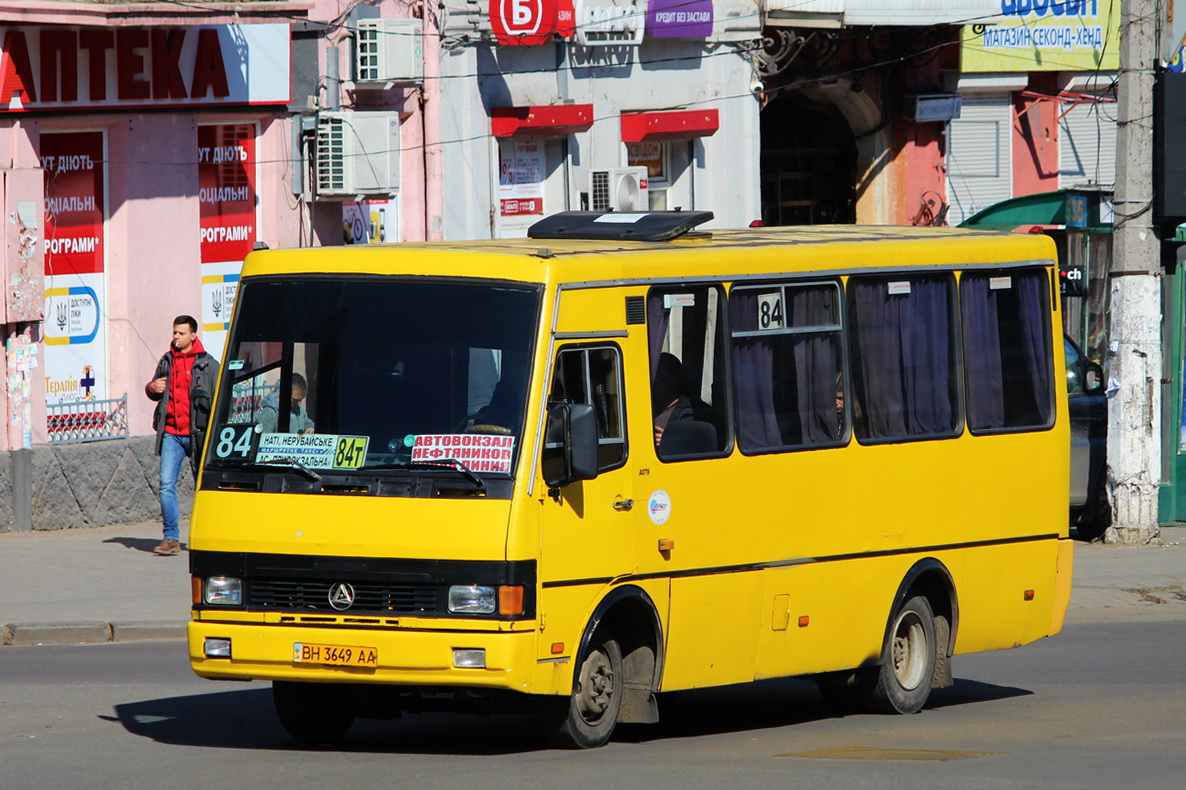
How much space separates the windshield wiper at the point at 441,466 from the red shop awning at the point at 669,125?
59.1 feet

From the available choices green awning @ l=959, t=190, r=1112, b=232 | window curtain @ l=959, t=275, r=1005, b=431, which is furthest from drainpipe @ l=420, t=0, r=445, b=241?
window curtain @ l=959, t=275, r=1005, b=431

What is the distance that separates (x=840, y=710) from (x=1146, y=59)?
30.8 feet

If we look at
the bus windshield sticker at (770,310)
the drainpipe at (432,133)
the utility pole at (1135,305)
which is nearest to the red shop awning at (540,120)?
the drainpipe at (432,133)

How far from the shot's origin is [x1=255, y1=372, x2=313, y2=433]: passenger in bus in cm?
930

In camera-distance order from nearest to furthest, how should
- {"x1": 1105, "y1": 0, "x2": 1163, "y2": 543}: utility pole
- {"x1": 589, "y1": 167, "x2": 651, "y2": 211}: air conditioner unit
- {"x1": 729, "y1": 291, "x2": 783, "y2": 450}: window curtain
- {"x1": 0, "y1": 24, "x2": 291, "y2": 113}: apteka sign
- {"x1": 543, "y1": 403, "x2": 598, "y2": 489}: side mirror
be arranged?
{"x1": 543, "y1": 403, "x2": 598, "y2": 489}: side mirror, {"x1": 729, "y1": 291, "x2": 783, "y2": 450}: window curtain, {"x1": 0, "y1": 24, "x2": 291, "y2": 113}: apteka sign, {"x1": 1105, "y1": 0, "x2": 1163, "y2": 543}: utility pole, {"x1": 589, "y1": 167, "x2": 651, "y2": 211}: air conditioner unit

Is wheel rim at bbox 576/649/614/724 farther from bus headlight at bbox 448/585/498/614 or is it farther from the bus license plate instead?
the bus license plate

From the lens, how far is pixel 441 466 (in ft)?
29.4

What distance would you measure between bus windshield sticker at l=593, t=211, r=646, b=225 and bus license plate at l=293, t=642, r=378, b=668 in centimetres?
290

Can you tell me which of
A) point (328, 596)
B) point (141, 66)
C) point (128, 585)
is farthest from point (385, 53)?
point (328, 596)

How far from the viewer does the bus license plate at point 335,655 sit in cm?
884

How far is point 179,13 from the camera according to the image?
18766 mm

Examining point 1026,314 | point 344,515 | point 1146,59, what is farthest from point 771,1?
point 344,515

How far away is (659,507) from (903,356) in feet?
7.52

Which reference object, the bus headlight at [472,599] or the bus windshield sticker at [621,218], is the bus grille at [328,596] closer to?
the bus headlight at [472,599]
